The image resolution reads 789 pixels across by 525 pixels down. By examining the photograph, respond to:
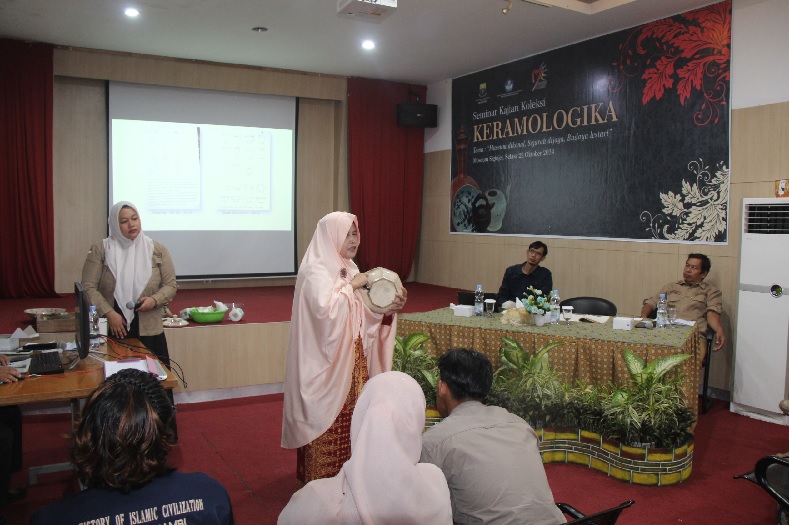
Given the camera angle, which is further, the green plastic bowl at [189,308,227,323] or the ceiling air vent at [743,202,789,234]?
the green plastic bowl at [189,308,227,323]

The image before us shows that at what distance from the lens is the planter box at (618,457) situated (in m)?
3.57

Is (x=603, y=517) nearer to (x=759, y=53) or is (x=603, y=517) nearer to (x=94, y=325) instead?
(x=94, y=325)

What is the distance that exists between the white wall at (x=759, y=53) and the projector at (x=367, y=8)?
2.85 m

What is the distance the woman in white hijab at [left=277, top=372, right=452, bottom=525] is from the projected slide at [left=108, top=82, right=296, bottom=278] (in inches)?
266

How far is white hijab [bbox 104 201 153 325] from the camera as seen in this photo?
4.09 metres

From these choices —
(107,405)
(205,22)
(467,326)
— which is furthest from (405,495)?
(205,22)

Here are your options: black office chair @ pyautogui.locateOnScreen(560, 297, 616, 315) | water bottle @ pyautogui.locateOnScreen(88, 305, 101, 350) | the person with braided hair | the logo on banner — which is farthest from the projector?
the person with braided hair

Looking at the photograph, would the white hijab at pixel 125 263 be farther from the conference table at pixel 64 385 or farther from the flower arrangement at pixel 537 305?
the flower arrangement at pixel 537 305

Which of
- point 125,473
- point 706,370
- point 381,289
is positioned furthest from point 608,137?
point 125,473

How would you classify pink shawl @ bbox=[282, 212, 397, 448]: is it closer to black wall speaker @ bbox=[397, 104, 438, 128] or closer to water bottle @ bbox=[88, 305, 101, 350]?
water bottle @ bbox=[88, 305, 101, 350]

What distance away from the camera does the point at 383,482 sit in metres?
1.42

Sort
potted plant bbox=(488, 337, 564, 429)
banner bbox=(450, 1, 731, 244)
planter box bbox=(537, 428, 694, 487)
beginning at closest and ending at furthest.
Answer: planter box bbox=(537, 428, 694, 487) < potted plant bbox=(488, 337, 564, 429) < banner bbox=(450, 1, 731, 244)

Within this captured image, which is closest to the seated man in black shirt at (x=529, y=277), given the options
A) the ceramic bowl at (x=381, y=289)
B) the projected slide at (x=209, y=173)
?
the ceramic bowl at (x=381, y=289)

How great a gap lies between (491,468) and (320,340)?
1.46 meters
